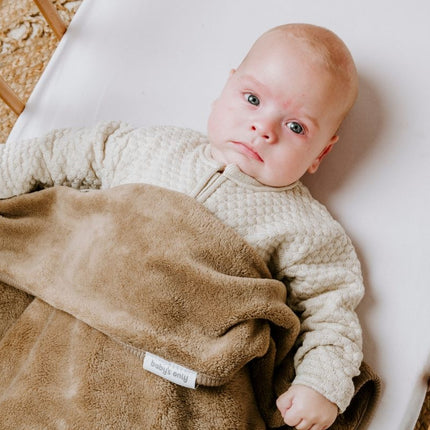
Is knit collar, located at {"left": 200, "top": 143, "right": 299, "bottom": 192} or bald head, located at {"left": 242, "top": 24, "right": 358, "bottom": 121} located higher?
bald head, located at {"left": 242, "top": 24, "right": 358, "bottom": 121}

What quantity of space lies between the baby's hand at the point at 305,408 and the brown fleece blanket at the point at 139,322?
4 cm

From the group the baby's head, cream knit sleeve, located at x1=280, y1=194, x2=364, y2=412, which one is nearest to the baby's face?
the baby's head

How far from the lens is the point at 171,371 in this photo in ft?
2.56

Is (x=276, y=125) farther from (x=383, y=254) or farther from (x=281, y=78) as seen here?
(x=383, y=254)

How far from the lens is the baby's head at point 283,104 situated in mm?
873

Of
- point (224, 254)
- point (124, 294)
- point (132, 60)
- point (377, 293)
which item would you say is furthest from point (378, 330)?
point (132, 60)

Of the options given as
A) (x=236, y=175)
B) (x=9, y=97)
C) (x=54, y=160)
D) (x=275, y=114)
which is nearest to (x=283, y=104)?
(x=275, y=114)

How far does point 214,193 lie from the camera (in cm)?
89

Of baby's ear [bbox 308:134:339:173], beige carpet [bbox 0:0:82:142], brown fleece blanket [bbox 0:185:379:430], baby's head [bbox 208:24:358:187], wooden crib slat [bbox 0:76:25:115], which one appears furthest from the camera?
beige carpet [bbox 0:0:82:142]

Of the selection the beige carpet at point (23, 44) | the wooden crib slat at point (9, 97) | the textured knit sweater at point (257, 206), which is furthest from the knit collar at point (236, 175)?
the beige carpet at point (23, 44)

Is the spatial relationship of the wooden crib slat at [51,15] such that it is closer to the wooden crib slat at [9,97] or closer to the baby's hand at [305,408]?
the wooden crib slat at [9,97]

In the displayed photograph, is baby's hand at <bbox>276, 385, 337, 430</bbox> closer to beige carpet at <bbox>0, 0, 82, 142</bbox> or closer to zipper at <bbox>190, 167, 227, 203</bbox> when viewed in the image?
zipper at <bbox>190, 167, 227, 203</bbox>

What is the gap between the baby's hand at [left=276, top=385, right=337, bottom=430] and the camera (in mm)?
814

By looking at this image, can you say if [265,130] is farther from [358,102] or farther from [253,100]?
[358,102]
